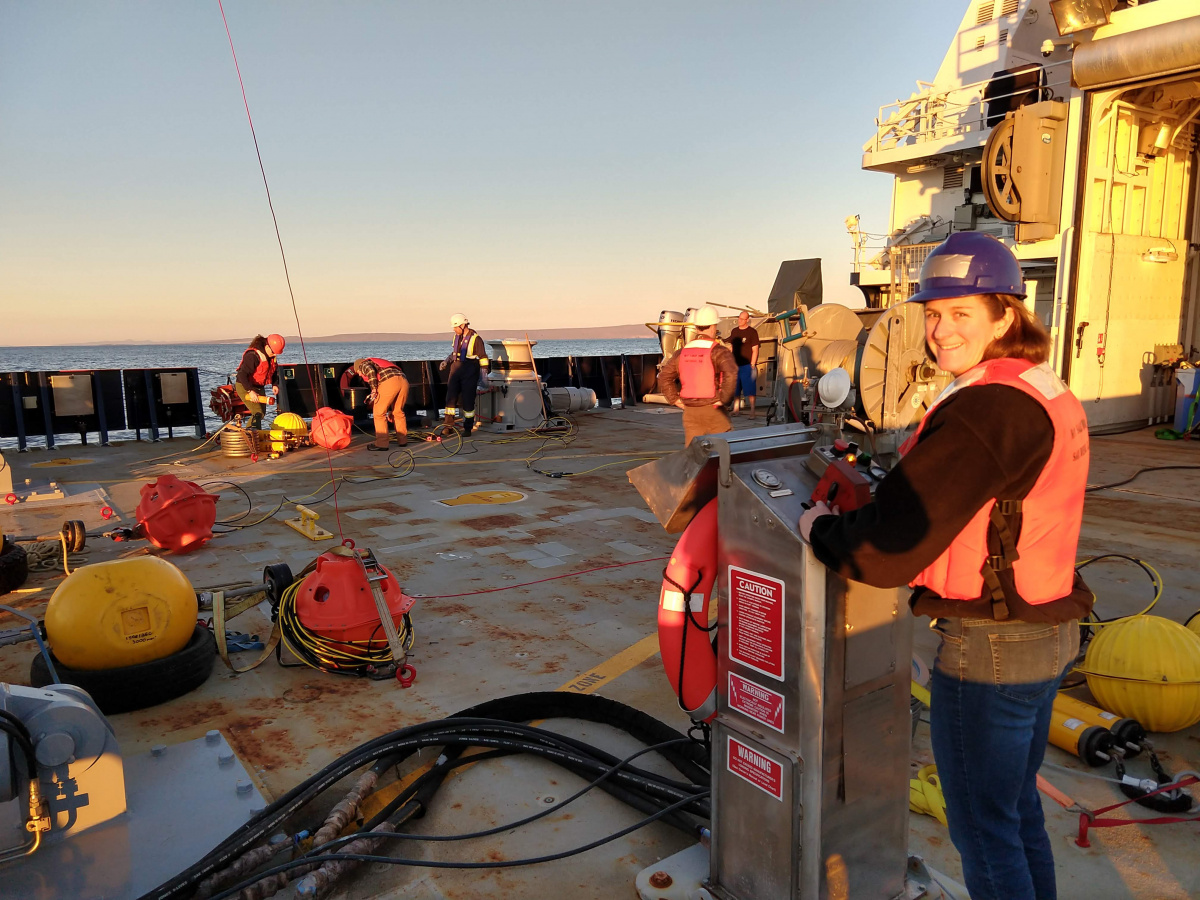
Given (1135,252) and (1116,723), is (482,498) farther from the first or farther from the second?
(1135,252)

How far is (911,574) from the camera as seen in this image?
1.83m

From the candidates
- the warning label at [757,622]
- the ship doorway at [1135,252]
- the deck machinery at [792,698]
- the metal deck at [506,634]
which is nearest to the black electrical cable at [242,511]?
the metal deck at [506,634]

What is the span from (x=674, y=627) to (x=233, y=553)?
5650 mm

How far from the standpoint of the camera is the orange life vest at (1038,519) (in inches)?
71.6

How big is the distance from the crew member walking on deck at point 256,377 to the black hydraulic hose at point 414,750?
10088 mm

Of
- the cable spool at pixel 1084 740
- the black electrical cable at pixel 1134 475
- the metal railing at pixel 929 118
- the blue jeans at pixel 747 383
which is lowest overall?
the black electrical cable at pixel 1134 475

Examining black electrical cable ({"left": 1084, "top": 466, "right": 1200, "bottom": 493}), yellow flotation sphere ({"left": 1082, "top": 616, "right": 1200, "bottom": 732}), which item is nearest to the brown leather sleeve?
Answer: yellow flotation sphere ({"left": 1082, "top": 616, "right": 1200, "bottom": 732})

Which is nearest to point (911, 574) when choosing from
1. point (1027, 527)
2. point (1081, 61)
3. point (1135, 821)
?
point (1027, 527)

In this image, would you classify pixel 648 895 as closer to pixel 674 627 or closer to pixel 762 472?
pixel 674 627

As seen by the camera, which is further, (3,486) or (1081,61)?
(1081,61)

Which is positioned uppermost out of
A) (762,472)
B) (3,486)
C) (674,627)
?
(762,472)

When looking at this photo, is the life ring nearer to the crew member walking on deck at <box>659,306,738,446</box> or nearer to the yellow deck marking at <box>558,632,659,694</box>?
the yellow deck marking at <box>558,632,659,694</box>

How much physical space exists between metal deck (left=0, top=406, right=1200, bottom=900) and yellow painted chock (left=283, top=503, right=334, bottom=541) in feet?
0.36

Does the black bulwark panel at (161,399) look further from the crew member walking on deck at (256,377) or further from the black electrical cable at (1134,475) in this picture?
the black electrical cable at (1134,475)
